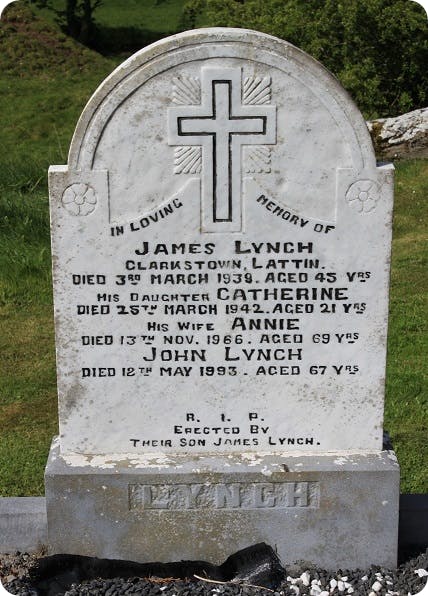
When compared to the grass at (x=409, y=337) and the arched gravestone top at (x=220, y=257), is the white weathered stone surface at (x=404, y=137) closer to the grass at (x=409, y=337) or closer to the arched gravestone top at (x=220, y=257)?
the grass at (x=409, y=337)

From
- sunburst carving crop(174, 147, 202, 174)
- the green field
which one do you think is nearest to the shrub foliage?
the green field

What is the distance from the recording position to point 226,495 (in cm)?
455

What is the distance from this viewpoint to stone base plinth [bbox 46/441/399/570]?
14.8ft

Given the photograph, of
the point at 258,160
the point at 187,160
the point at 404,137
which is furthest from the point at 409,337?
the point at 404,137

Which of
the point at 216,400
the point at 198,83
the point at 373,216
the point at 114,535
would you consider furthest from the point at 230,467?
the point at 198,83

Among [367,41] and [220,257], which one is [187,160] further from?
[367,41]

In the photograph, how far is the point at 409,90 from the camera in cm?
Answer: 1541

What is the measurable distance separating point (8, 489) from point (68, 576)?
112 centimetres

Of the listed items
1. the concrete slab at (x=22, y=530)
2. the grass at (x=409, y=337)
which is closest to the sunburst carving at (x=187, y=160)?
the concrete slab at (x=22, y=530)

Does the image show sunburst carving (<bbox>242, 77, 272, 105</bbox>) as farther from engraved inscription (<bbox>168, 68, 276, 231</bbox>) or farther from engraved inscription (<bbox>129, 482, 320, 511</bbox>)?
engraved inscription (<bbox>129, 482, 320, 511</bbox>)

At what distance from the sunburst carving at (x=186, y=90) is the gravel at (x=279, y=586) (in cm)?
221

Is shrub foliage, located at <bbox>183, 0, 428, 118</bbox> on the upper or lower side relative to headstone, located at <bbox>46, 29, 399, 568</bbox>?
upper

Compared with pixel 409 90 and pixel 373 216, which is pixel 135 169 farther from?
pixel 409 90

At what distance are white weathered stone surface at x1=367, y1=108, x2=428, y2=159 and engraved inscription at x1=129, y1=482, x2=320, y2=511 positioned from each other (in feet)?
27.6
